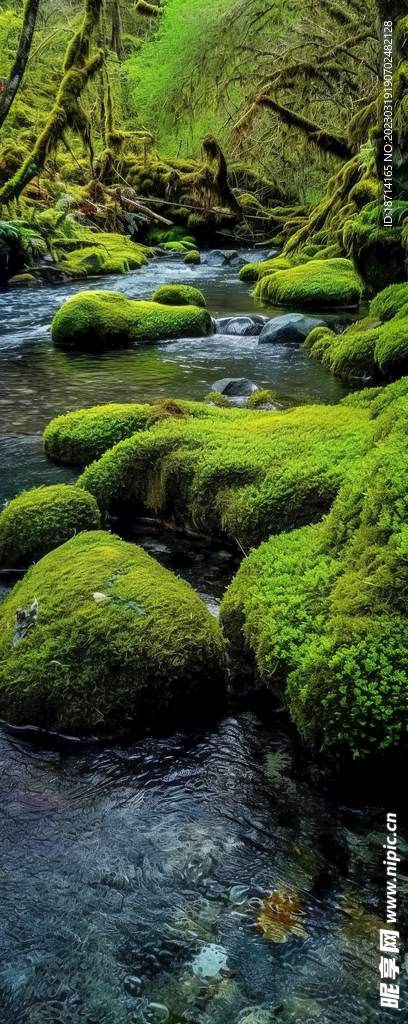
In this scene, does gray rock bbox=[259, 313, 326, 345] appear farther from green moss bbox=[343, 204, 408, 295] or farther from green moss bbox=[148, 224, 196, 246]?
green moss bbox=[148, 224, 196, 246]

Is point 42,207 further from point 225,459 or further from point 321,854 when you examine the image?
point 321,854

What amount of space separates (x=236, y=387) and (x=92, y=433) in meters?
2.52

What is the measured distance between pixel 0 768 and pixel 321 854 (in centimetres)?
130

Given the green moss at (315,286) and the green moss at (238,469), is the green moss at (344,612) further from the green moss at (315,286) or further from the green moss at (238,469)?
the green moss at (315,286)

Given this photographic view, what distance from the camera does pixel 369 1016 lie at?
1.94 m

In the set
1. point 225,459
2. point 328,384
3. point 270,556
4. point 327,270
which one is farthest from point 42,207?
point 270,556

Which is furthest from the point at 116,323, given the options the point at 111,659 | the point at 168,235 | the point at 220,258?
the point at 168,235

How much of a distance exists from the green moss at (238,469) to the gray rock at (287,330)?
5.75m

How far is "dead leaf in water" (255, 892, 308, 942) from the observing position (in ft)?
7.12

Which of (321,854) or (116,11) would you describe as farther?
(116,11)

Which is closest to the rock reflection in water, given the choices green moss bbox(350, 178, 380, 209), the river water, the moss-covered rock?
the river water

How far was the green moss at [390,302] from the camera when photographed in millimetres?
9430

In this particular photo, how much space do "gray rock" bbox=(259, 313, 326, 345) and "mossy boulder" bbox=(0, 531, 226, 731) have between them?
8.68 m

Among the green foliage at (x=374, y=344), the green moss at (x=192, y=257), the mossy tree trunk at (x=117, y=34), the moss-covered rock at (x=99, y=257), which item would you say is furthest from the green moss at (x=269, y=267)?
the mossy tree trunk at (x=117, y=34)
